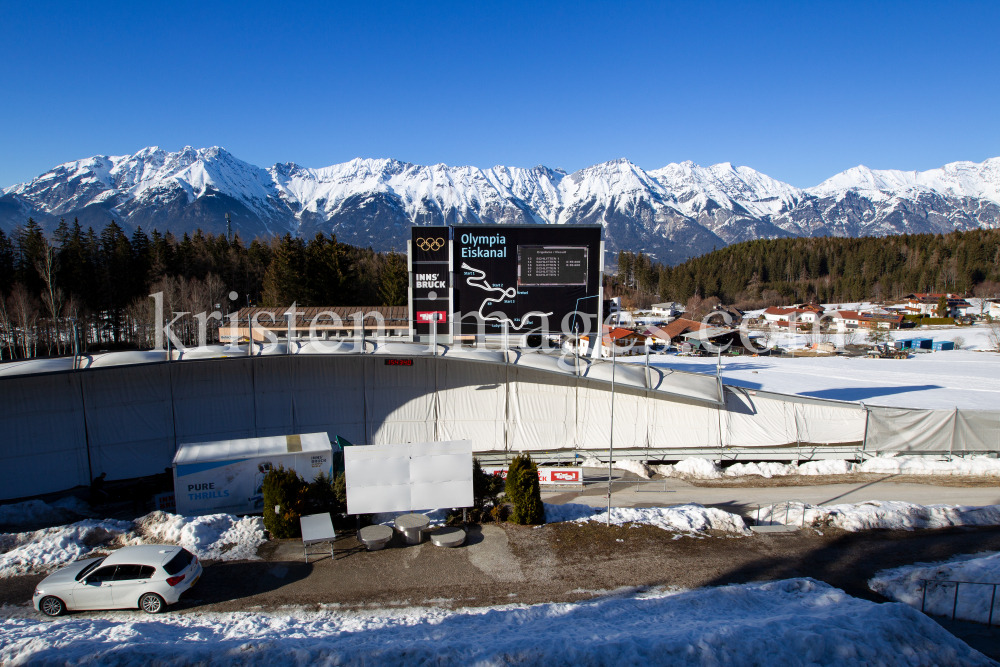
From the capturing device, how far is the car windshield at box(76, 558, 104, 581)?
9.40 metres

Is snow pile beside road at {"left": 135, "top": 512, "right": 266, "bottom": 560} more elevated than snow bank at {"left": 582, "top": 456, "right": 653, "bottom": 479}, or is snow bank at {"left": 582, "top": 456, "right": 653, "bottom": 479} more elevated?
snow pile beside road at {"left": 135, "top": 512, "right": 266, "bottom": 560}

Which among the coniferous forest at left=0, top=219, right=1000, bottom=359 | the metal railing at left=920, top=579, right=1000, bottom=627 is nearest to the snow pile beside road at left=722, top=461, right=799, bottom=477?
the metal railing at left=920, top=579, right=1000, bottom=627

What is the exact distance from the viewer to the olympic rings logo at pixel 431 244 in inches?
795

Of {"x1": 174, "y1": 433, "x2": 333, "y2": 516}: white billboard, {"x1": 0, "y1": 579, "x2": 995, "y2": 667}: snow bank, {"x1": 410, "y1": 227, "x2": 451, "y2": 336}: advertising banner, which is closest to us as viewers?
{"x1": 0, "y1": 579, "x2": 995, "y2": 667}: snow bank

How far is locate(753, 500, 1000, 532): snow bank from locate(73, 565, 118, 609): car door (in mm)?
15109

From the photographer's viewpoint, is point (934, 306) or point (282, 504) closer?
point (282, 504)

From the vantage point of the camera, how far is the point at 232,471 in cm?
1461

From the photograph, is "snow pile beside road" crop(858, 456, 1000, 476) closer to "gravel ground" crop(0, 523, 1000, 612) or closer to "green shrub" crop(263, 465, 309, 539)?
"gravel ground" crop(0, 523, 1000, 612)

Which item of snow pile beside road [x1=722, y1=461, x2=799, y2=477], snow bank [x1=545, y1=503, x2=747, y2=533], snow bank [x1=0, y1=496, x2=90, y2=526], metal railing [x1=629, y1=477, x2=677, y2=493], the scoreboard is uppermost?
the scoreboard

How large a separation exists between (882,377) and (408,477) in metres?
43.4

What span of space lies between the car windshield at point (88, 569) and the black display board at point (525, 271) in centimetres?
1296

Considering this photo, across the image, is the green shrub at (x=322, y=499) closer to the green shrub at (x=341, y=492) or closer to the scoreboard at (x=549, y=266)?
the green shrub at (x=341, y=492)

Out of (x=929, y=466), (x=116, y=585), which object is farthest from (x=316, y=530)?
(x=929, y=466)

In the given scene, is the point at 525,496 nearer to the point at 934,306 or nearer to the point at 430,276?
the point at 430,276
